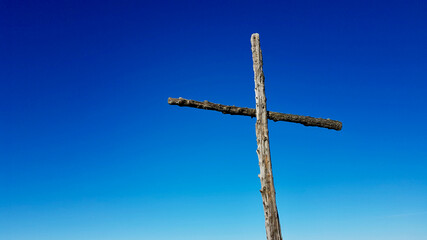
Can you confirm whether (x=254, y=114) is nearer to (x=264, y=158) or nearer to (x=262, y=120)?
(x=262, y=120)

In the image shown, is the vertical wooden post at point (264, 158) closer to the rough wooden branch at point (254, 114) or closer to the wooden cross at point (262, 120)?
the wooden cross at point (262, 120)

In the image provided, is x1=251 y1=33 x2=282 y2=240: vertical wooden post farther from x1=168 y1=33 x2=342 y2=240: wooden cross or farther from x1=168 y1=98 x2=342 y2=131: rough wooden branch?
x1=168 y1=98 x2=342 y2=131: rough wooden branch

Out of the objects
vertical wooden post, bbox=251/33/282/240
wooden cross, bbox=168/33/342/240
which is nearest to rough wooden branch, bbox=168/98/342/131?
wooden cross, bbox=168/33/342/240

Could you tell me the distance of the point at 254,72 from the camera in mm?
9000

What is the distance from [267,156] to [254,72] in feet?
5.96

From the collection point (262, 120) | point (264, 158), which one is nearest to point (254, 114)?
point (262, 120)

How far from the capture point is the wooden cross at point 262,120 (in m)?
8.17

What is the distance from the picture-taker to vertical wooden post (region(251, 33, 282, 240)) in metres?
8.17

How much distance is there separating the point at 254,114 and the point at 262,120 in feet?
1.00

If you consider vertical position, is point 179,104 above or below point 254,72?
below

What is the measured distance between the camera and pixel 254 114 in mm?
8883

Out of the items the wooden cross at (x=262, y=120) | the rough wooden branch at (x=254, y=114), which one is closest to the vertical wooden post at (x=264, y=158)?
the wooden cross at (x=262, y=120)

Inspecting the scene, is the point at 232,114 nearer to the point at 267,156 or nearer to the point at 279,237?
the point at 267,156

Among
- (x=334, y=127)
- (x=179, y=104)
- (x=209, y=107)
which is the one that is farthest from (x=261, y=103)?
(x=334, y=127)
